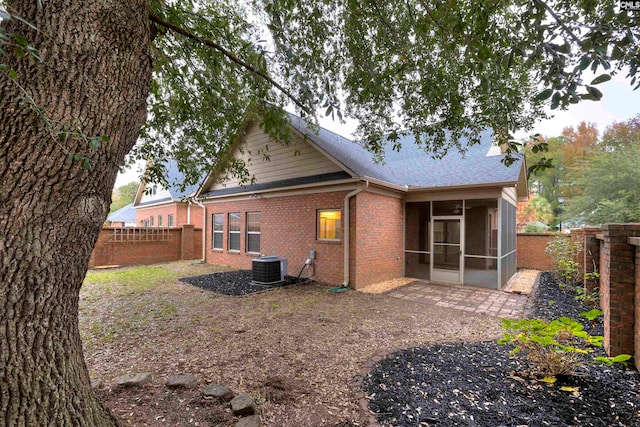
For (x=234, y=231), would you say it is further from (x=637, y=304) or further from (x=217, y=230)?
(x=637, y=304)

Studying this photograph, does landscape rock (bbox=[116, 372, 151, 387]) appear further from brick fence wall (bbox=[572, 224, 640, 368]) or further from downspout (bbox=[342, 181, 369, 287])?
downspout (bbox=[342, 181, 369, 287])

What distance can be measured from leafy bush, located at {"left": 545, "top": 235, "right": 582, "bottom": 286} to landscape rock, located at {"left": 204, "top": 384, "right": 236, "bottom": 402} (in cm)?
924

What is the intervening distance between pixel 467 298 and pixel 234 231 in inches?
355

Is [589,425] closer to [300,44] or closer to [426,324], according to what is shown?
[426,324]

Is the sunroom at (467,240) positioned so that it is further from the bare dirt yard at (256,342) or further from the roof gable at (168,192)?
the roof gable at (168,192)

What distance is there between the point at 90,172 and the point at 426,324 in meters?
5.29

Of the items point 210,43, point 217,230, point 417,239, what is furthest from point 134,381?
point 217,230

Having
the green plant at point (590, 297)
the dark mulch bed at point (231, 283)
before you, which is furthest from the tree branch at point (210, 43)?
the green plant at point (590, 297)

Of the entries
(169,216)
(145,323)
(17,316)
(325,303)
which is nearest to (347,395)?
(17,316)

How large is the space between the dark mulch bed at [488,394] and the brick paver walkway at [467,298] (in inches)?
105

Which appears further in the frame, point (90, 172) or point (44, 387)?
point (90, 172)

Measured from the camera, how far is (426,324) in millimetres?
5133

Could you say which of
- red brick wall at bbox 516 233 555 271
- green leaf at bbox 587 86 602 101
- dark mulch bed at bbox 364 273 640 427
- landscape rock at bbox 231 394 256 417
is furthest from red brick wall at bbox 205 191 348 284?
red brick wall at bbox 516 233 555 271

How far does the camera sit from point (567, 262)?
815cm
